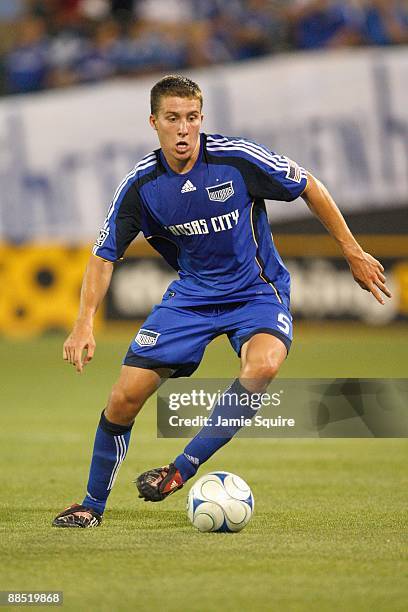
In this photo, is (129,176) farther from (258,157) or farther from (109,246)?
(258,157)

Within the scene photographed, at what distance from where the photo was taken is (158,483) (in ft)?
17.8

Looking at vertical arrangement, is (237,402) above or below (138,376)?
below

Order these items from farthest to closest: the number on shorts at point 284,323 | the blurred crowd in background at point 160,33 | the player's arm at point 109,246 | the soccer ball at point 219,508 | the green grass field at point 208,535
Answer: the blurred crowd in background at point 160,33 < the number on shorts at point 284,323 < the player's arm at point 109,246 < the soccer ball at point 219,508 < the green grass field at point 208,535

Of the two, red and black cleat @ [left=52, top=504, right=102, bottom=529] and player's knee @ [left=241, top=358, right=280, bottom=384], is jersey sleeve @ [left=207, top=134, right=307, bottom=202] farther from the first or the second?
red and black cleat @ [left=52, top=504, right=102, bottom=529]

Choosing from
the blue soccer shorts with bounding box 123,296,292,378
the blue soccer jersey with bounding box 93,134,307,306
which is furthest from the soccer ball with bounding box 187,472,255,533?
the blue soccer jersey with bounding box 93,134,307,306

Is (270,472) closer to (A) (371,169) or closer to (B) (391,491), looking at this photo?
(B) (391,491)

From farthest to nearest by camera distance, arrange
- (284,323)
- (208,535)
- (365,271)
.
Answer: (284,323)
(365,271)
(208,535)

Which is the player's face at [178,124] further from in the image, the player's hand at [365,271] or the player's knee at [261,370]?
the player's knee at [261,370]

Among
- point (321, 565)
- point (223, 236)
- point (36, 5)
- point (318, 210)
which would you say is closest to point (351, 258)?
point (318, 210)

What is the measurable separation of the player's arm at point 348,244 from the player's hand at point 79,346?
1.30m

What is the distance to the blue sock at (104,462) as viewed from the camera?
5652 mm

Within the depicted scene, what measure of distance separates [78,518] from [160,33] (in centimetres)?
1405

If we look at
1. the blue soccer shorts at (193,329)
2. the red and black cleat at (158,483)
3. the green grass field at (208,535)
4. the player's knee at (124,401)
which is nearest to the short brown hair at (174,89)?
the blue soccer shorts at (193,329)

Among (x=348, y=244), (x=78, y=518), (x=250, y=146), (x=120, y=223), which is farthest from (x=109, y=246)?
(x=78, y=518)
